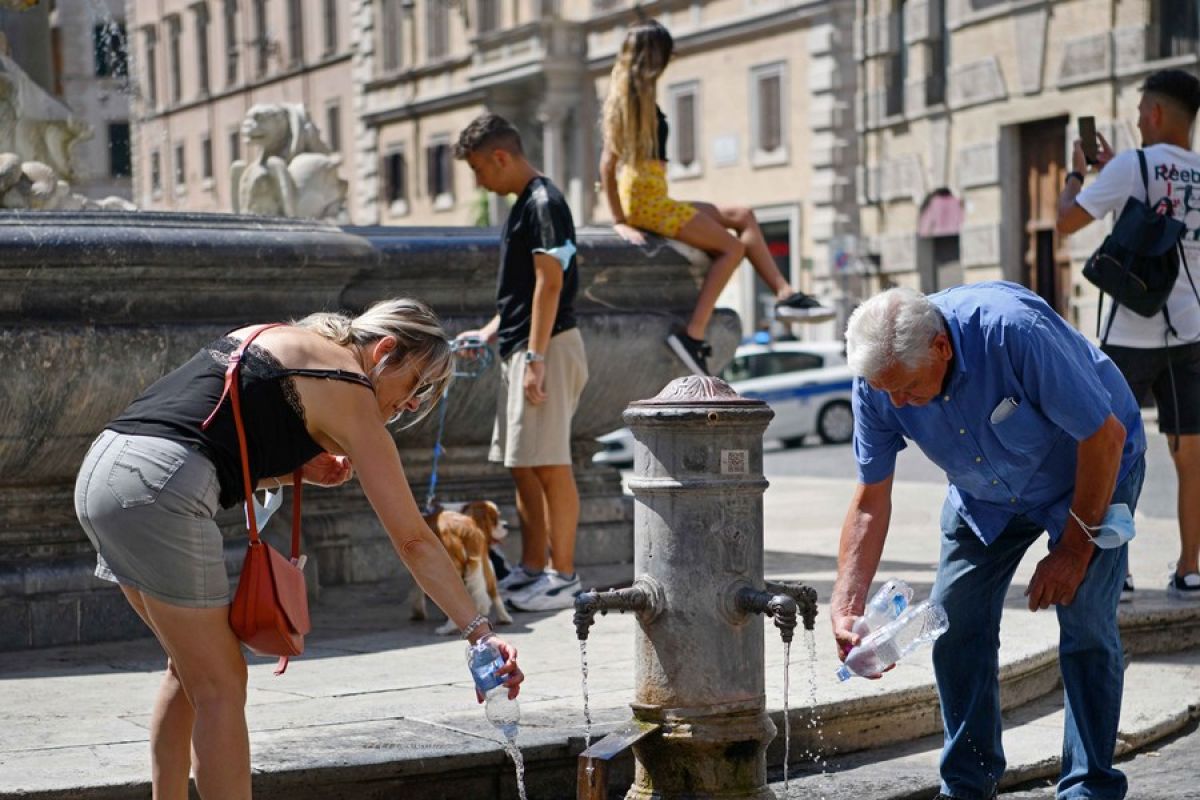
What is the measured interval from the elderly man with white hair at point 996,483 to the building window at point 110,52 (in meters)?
8.77

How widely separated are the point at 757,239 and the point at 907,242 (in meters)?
23.9

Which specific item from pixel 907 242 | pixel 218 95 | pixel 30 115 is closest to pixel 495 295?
pixel 30 115

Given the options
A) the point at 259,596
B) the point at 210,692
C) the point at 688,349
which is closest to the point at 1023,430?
the point at 259,596

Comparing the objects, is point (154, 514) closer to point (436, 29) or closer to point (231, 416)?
point (231, 416)

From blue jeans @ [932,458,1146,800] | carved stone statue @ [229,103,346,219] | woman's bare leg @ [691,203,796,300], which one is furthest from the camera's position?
carved stone statue @ [229,103,346,219]

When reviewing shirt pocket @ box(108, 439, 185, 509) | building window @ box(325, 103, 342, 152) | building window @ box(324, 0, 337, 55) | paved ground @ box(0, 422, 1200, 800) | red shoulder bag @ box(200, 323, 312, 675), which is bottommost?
paved ground @ box(0, 422, 1200, 800)

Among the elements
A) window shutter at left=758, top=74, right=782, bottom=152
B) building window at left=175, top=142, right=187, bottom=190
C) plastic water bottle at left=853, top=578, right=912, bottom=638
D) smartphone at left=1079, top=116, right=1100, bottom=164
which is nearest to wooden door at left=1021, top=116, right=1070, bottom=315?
window shutter at left=758, top=74, right=782, bottom=152

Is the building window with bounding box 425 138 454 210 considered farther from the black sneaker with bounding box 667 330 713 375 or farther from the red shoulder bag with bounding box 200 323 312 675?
the red shoulder bag with bounding box 200 323 312 675

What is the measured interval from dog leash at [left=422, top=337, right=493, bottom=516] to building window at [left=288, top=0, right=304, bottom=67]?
4647 centimetres

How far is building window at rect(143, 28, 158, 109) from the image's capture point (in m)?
51.9

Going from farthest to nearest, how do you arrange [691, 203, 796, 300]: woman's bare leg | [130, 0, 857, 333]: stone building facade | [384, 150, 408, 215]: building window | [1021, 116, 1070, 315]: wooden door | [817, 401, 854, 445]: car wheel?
1. [384, 150, 408, 215]: building window
2. [130, 0, 857, 333]: stone building facade
3. [1021, 116, 1070, 315]: wooden door
4. [817, 401, 854, 445]: car wheel
5. [691, 203, 796, 300]: woman's bare leg

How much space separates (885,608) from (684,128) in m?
36.0

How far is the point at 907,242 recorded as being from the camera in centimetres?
3322

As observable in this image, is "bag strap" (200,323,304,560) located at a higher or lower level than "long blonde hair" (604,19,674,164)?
lower
